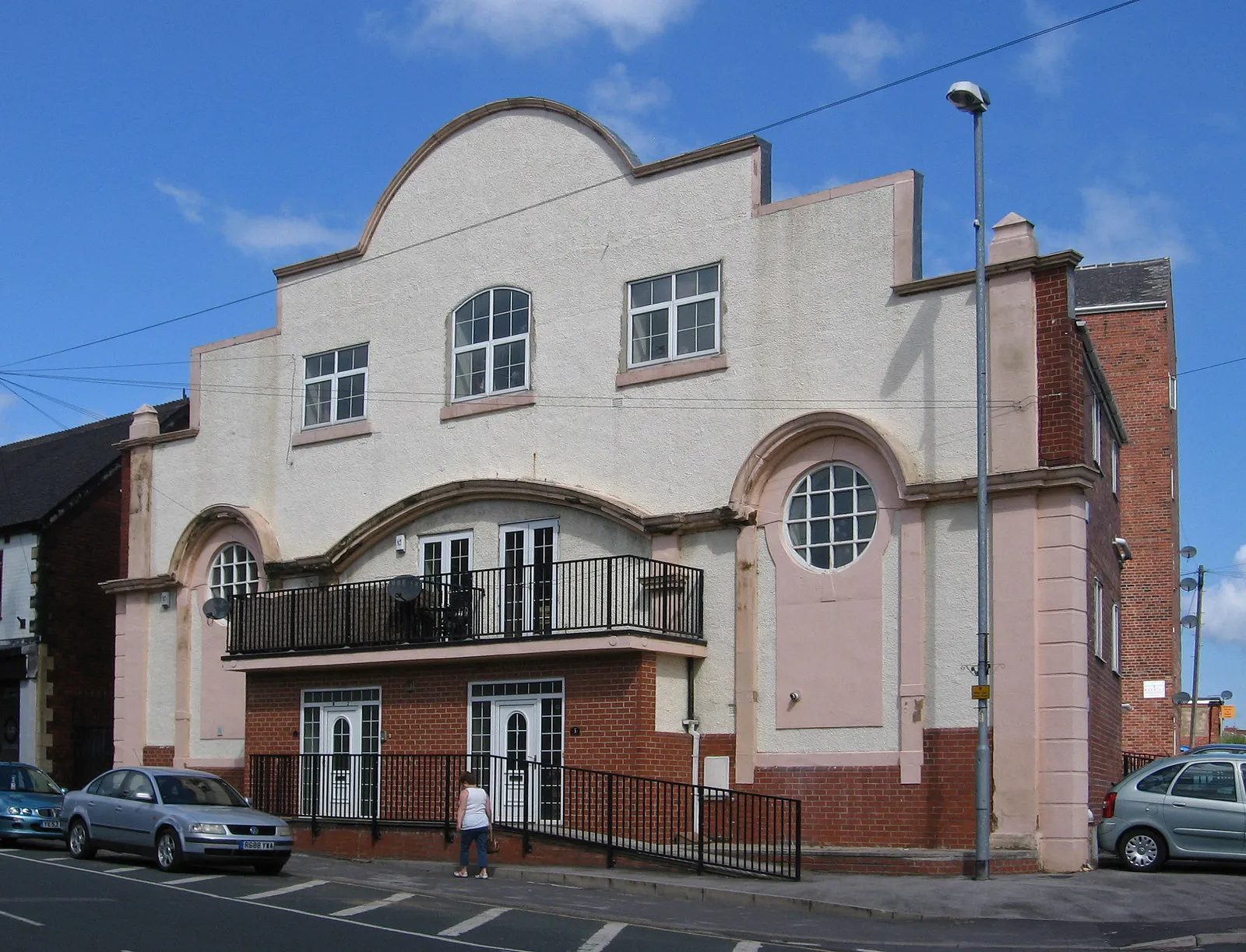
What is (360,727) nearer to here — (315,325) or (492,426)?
(492,426)

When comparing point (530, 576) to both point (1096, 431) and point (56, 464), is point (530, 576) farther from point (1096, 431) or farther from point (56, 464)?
point (56, 464)

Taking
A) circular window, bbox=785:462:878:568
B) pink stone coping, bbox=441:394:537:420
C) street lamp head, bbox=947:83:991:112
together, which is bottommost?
circular window, bbox=785:462:878:568

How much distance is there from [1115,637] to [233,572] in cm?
1493

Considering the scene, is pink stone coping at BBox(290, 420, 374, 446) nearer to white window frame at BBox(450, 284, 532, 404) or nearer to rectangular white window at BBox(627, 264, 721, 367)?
white window frame at BBox(450, 284, 532, 404)

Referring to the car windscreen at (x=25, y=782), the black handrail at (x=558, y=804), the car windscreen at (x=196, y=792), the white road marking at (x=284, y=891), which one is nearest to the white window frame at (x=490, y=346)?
the black handrail at (x=558, y=804)

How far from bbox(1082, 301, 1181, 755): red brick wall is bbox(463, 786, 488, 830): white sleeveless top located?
1860cm

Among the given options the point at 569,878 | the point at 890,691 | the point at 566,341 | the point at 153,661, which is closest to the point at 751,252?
the point at 566,341

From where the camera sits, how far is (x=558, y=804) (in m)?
20.9

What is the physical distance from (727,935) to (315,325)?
1559 cm

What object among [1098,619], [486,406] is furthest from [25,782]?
[1098,619]

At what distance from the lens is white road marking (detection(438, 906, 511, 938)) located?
541 inches

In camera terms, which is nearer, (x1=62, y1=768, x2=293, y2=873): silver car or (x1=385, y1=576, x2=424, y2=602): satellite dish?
(x1=62, y1=768, x2=293, y2=873): silver car

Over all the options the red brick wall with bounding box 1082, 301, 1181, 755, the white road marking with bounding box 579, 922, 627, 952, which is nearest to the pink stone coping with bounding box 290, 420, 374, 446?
the white road marking with bounding box 579, 922, 627, 952

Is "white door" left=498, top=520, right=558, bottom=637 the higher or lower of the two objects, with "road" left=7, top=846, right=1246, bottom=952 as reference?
higher
